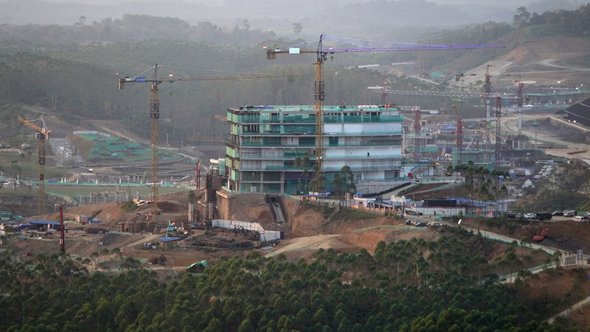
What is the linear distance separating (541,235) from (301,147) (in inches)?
627

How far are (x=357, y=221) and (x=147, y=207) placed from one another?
1349 centimetres

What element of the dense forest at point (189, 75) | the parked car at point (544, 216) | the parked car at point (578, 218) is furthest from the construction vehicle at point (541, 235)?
the dense forest at point (189, 75)

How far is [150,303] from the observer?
59.7 metres

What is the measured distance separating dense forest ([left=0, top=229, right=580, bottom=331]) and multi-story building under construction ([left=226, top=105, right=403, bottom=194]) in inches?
505

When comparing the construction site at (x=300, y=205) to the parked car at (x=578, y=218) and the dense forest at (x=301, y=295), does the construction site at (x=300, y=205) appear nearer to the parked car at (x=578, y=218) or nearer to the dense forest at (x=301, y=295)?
the parked car at (x=578, y=218)

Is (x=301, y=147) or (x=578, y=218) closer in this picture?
(x=578, y=218)

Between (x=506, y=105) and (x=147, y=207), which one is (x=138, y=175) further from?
(x=506, y=105)

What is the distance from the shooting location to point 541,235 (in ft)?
217

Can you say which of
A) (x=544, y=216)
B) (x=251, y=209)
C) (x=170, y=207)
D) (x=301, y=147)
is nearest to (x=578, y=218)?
(x=544, y=216)

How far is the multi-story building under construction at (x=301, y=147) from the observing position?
78875 mm

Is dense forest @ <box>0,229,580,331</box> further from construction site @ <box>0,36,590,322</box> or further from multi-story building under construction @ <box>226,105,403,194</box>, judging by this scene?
multi-story building under construction @ <box>226,105,403,194</box>

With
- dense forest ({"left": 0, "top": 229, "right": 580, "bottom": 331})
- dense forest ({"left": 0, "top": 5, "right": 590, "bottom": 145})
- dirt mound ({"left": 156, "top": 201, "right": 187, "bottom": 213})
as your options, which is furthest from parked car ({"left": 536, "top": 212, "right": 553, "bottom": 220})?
dense forest ({"left": 0, "top": 5, "right": 590, "bottom": 145})

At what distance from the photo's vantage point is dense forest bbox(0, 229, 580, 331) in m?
56.4

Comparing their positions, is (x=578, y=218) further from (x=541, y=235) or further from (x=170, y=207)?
(x=170, y=207)
